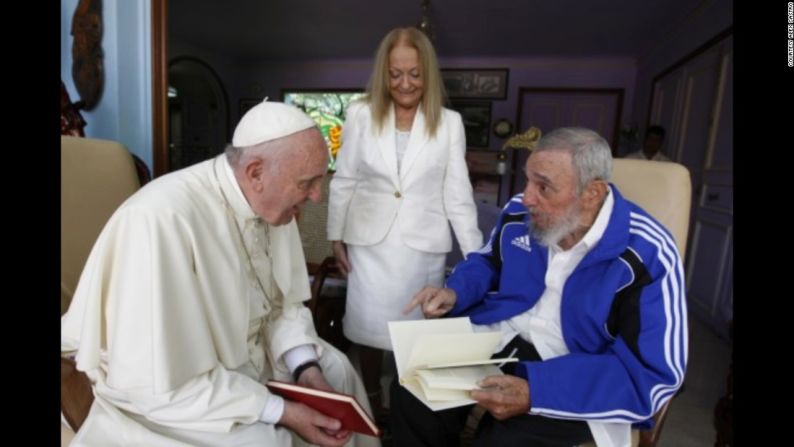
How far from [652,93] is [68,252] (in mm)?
7178

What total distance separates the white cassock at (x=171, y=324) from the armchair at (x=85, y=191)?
0.61m

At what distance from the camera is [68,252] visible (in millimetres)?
1671

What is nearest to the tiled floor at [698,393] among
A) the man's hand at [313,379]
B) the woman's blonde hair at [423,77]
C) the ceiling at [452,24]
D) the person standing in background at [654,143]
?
the man's hand at [313,379]

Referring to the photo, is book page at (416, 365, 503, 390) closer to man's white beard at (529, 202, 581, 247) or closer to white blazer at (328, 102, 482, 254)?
man's white beard at (529, 202, 581, 247)

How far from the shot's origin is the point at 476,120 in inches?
331

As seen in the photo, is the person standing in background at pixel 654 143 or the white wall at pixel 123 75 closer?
the white wall at pixel 123 75

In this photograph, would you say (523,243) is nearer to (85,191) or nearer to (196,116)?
(85,191)

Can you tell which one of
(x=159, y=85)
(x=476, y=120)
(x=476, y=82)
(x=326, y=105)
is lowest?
(x=159, y=85)

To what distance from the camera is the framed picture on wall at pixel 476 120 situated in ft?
27.2

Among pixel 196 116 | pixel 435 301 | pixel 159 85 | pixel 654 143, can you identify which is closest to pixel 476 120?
pixel 654 143

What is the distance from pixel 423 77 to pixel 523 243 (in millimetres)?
768

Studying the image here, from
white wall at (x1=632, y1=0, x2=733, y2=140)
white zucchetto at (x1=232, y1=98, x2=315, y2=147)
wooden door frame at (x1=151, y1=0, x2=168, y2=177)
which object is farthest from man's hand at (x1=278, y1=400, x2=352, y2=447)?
white wall at (x1=632, y1=0, x2=733, y2=140)

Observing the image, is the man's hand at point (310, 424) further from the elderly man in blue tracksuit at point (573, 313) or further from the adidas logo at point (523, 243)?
the adidas logo at point (523, 243)
